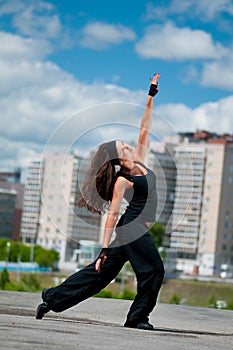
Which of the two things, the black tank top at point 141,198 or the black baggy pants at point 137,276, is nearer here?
the black tank top at point 141,198

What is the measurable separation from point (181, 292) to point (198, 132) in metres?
64.0

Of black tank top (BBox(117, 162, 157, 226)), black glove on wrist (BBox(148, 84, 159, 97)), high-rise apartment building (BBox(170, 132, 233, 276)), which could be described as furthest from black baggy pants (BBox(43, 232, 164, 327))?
high-rise apartment building (BBox(170, 132, 233, 276))

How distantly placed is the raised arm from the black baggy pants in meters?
0.72

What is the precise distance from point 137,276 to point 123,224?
48 cm

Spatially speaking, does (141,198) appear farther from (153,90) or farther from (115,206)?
(153,90)

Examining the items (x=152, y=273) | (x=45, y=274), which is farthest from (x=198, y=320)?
(x=45, y=274)

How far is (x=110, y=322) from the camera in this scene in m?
11.5

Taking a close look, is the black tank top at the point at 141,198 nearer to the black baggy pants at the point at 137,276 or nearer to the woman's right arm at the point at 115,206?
the woman's right arm at the point at 115,206

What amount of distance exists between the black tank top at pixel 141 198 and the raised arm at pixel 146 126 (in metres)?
0.14

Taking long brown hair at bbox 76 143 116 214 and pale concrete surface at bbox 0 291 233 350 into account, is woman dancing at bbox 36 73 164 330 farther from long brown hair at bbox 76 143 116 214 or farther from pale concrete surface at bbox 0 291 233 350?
pale concrete surface at bbox 0 291 233 350

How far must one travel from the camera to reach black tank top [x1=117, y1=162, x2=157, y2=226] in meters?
10.1

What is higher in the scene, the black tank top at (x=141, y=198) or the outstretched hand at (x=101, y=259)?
the black tank top at (x=141, y=198)

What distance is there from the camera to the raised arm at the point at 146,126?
1027 cm

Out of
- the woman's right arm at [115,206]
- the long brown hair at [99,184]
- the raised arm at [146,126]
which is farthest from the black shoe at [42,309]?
the raised arm at [146,126]
